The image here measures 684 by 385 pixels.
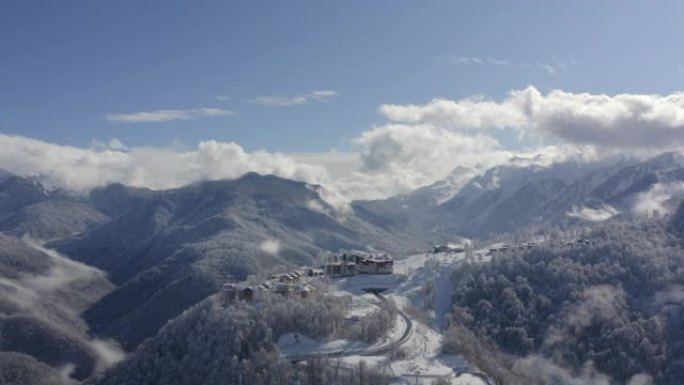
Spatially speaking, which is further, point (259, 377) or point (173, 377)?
point (173, 377)

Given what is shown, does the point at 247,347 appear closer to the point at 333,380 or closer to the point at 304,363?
the point at 304,363

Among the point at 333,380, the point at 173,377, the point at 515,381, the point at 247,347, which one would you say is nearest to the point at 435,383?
the point at 333,380

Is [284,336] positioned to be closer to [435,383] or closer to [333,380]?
[333,380]

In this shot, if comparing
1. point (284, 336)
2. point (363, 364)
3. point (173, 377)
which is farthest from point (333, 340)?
point (173, 377)

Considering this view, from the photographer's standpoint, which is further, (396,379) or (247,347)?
(247,347)

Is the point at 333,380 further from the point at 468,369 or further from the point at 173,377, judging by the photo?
the point at 173,377

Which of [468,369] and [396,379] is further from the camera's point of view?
[468,369]

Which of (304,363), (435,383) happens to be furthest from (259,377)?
(435,383)
